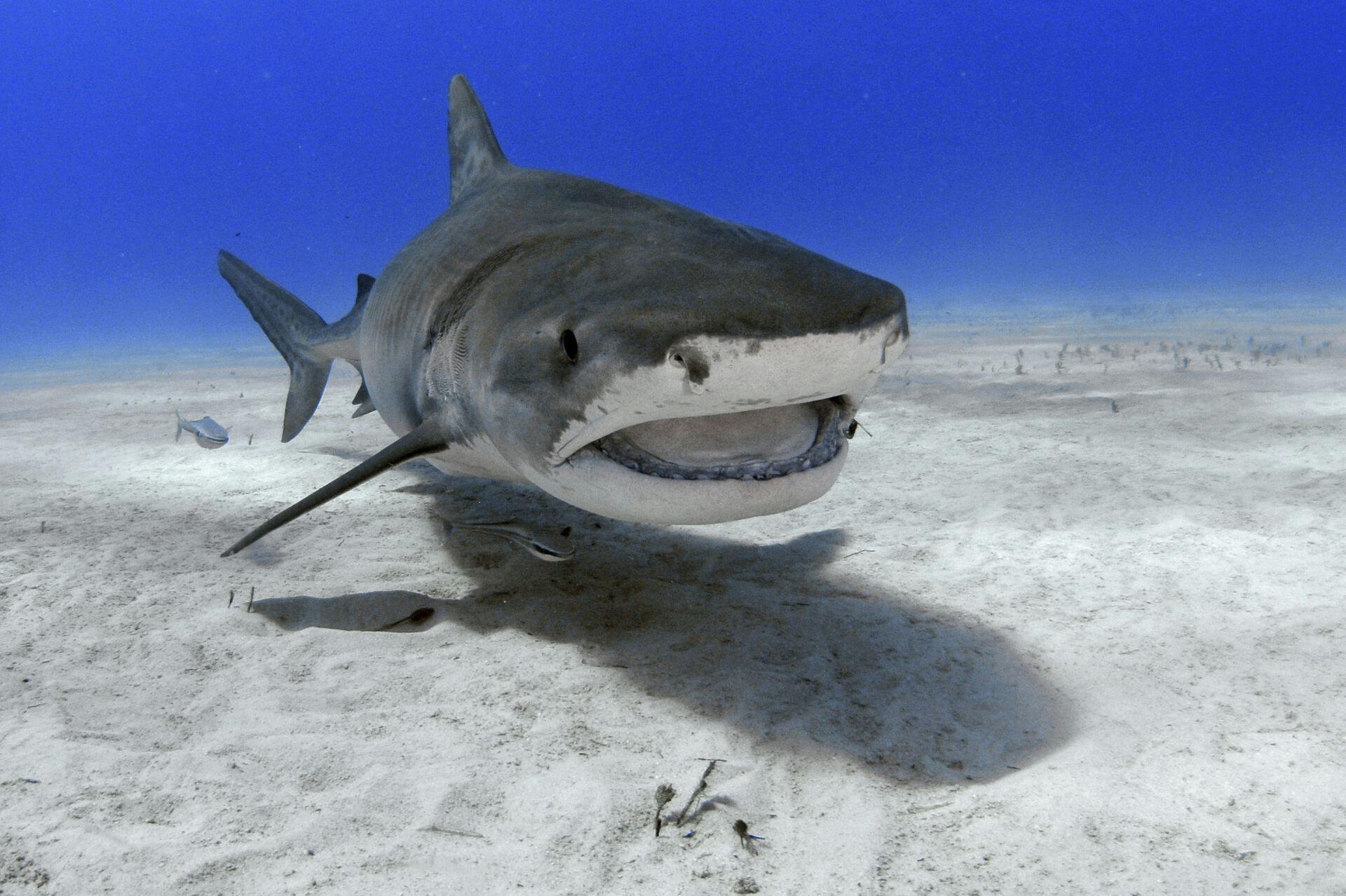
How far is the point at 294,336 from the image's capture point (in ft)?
→ 18.0

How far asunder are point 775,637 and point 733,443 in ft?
3.04

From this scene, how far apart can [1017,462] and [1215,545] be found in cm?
177

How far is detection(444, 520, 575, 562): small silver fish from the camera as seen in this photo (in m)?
2.98

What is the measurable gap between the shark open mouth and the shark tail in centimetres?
347

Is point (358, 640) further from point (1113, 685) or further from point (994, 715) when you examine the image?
point (1113, 685)

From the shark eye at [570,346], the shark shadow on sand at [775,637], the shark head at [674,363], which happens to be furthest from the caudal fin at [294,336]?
the shark eye at [570,346]

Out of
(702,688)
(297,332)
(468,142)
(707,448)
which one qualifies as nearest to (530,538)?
(702,688)

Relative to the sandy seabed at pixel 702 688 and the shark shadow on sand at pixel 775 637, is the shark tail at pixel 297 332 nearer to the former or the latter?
the sandy seabed at pixel 702 688

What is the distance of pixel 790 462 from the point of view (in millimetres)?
2152

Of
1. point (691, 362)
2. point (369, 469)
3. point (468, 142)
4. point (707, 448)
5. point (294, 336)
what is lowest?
point (369, 469)

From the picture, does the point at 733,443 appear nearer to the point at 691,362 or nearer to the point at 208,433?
the point at 691,362

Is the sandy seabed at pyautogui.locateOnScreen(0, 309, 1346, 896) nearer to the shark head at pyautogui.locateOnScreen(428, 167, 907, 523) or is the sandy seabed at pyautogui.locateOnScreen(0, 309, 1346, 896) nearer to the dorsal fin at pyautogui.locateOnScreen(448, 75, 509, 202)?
the shark head at pyautogui.locateOnScreen(428, 167, 907, 523)

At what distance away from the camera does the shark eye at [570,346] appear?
2.14 m

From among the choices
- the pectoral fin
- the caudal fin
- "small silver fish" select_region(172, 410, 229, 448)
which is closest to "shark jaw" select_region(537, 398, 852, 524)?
the pectoral fin
